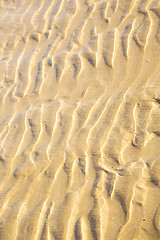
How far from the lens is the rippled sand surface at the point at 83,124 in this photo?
7.47 ft

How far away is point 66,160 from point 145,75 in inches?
53.6

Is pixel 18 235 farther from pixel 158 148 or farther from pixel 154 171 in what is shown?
pixel 158 148

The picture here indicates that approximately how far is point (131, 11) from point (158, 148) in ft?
7.97

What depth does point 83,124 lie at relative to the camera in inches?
118

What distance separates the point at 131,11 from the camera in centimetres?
420

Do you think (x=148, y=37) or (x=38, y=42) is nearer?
(x=148, y=37)

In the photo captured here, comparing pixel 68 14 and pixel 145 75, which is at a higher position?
pixel 68 14

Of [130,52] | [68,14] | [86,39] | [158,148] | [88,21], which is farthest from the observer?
[68,14]

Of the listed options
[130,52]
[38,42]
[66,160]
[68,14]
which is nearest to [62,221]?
[66,160]

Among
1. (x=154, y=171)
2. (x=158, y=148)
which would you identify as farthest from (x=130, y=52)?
(x=154, y=171)

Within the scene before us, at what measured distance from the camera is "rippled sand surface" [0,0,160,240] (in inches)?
89.6

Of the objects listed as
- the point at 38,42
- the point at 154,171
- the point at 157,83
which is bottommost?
the point at 154,171

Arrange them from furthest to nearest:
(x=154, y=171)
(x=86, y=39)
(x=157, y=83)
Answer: (x=86, y=39) → (x=157, y=83) → (x=154, y=171)

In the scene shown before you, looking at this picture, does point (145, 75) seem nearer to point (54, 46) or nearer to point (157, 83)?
point (157, 83)
